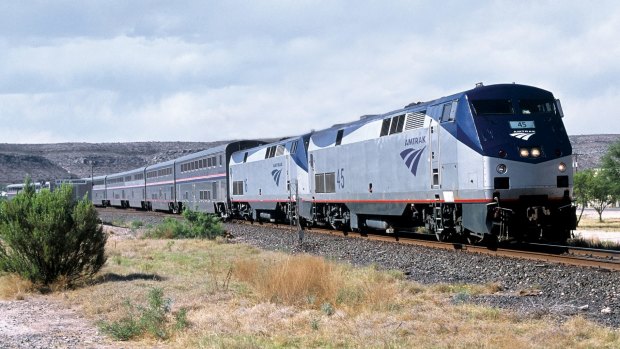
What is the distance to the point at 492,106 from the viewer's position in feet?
60.4

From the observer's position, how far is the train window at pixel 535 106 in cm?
1858

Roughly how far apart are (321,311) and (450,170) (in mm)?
8819

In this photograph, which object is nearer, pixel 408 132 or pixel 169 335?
pixel 169 335

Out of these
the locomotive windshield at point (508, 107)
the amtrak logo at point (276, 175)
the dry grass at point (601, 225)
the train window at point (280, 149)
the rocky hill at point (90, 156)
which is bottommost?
the dry grass at point (601, 225)

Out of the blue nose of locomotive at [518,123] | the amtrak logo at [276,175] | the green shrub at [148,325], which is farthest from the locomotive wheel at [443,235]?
the amtrak logo at [276,175]

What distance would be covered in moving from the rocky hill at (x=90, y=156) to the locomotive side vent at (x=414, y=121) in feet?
454

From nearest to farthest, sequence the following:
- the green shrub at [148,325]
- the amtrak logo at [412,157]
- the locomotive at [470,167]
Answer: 1. the green shrub at [148,325]
2. the locomotive at [470,167]
3. the amtrak logo at [412,157]

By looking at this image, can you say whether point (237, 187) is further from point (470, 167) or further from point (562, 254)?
point (562, 254)

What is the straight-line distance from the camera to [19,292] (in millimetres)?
15727

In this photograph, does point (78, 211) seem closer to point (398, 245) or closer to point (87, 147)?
point (398, 245)

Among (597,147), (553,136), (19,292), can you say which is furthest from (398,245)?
(597,147)

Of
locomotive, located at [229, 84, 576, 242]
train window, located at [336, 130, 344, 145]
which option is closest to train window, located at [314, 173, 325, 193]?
train window, located at [336, 130, 344, 145]

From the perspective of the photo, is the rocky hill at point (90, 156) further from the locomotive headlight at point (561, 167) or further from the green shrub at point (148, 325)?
the green shrub at point (148, 325)

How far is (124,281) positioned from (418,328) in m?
8.72
